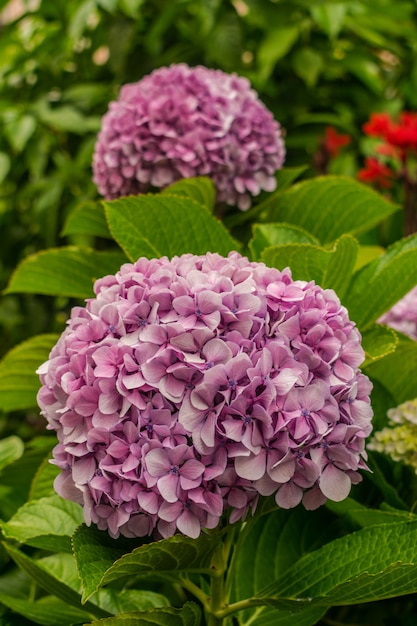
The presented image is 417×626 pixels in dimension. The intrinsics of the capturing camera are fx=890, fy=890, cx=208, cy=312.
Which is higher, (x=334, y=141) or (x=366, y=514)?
(x=366, y=514)

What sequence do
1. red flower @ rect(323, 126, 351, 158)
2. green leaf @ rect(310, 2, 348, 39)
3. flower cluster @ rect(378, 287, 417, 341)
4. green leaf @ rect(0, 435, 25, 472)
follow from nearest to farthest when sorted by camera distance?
green leaf @ rect(0, 435, 25, 472)
flower cluster @ rect(378, 287, 417, 341)
green leaf @ rect(310, 2, 348, 39)
red flower @ rect(323, 126, 351, 158)

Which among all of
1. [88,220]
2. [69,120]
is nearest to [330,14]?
[69,120]

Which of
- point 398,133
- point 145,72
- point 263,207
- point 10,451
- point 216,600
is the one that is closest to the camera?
point 216,600

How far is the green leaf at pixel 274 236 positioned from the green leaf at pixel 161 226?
0.04 metres

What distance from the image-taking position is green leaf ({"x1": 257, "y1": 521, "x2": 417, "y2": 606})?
0.67 metres

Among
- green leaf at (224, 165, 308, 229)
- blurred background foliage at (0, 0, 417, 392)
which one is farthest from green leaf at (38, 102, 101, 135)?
green leaf at (224, 165, 308, 229)

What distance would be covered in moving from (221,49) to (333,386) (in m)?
1.18

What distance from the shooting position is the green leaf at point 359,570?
2.21 feet

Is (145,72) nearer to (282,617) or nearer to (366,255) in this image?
(366,255)

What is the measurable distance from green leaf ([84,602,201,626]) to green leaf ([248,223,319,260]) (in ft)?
1.27

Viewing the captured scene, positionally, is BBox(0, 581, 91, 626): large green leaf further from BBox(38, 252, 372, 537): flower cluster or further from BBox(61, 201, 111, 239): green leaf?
BBox(61, 201, 111, 239): green leaf

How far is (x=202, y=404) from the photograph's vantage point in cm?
65

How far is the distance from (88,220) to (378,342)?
48 centimetres

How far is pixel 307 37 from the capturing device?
191 cm
